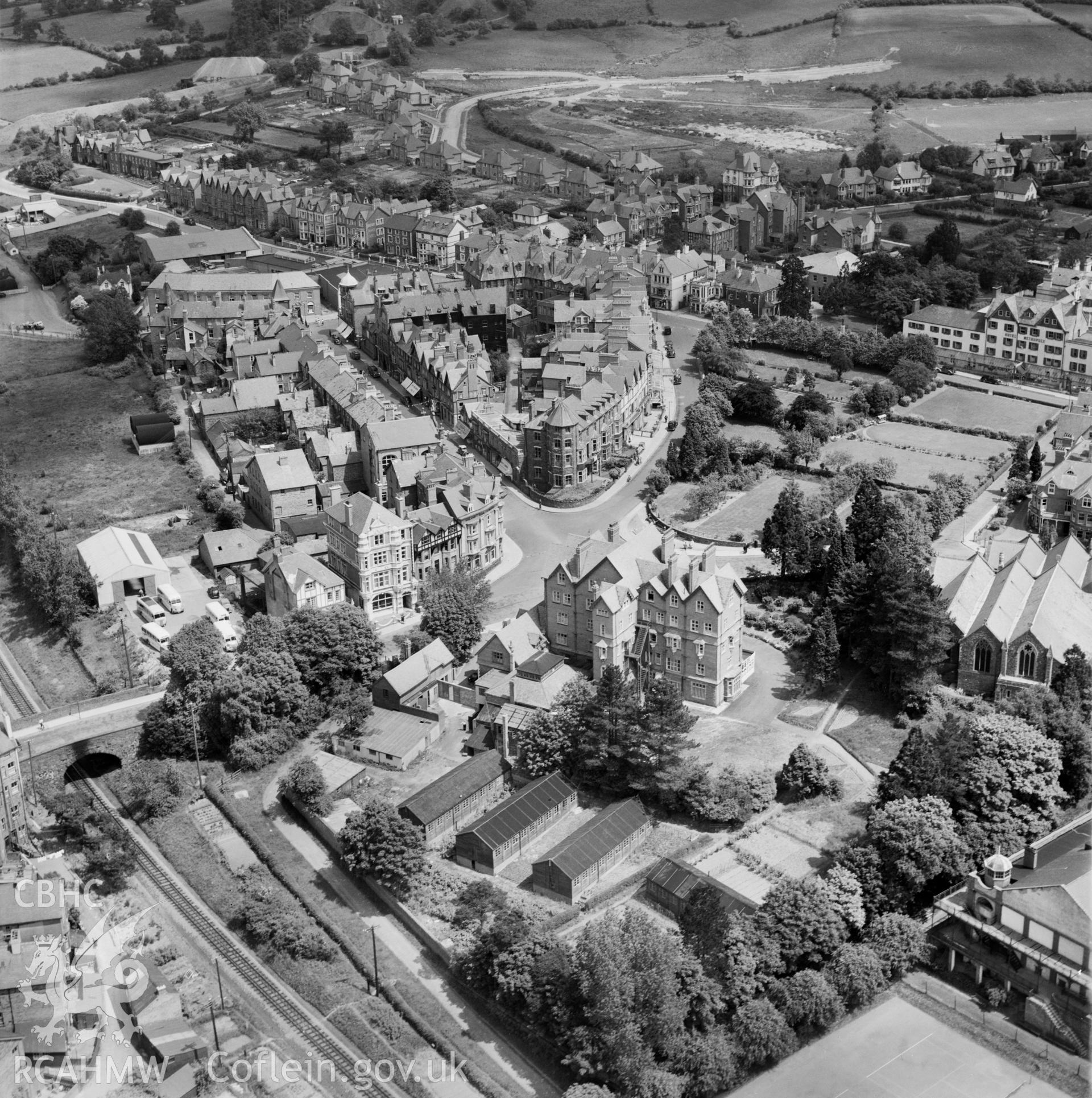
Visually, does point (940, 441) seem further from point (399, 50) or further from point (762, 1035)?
point (399, 50)

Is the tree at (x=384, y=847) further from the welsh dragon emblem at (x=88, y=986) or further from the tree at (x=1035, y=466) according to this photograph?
the tree at (x=1035, y=466)

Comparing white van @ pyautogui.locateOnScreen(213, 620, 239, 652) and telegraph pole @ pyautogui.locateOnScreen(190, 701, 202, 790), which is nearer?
telegraph pole @ pyautogui.locateOnScreen(190, 701, 202, 790)

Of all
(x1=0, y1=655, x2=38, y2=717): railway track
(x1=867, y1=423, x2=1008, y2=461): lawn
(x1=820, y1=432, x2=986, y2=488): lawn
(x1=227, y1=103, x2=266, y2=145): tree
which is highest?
(x1=227, y1=103, x2=266, y2=145): tree

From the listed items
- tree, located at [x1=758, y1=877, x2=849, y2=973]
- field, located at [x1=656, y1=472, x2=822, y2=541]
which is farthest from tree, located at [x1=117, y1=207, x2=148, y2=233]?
tree, located at [x1=758, y1=877, x2=849, y2=973]

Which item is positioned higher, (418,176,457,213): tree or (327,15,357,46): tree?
(327,15,357,46): tree

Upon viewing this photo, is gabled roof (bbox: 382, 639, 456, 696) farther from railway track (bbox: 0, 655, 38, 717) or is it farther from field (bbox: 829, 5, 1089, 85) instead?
field (bbox: 829, 5, 1089, 85)

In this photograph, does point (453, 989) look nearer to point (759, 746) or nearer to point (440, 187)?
point (759, 746)

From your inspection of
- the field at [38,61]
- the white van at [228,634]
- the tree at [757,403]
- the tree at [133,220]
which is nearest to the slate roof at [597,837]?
the white van at [228,634]

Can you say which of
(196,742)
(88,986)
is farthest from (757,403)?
(88,986)
